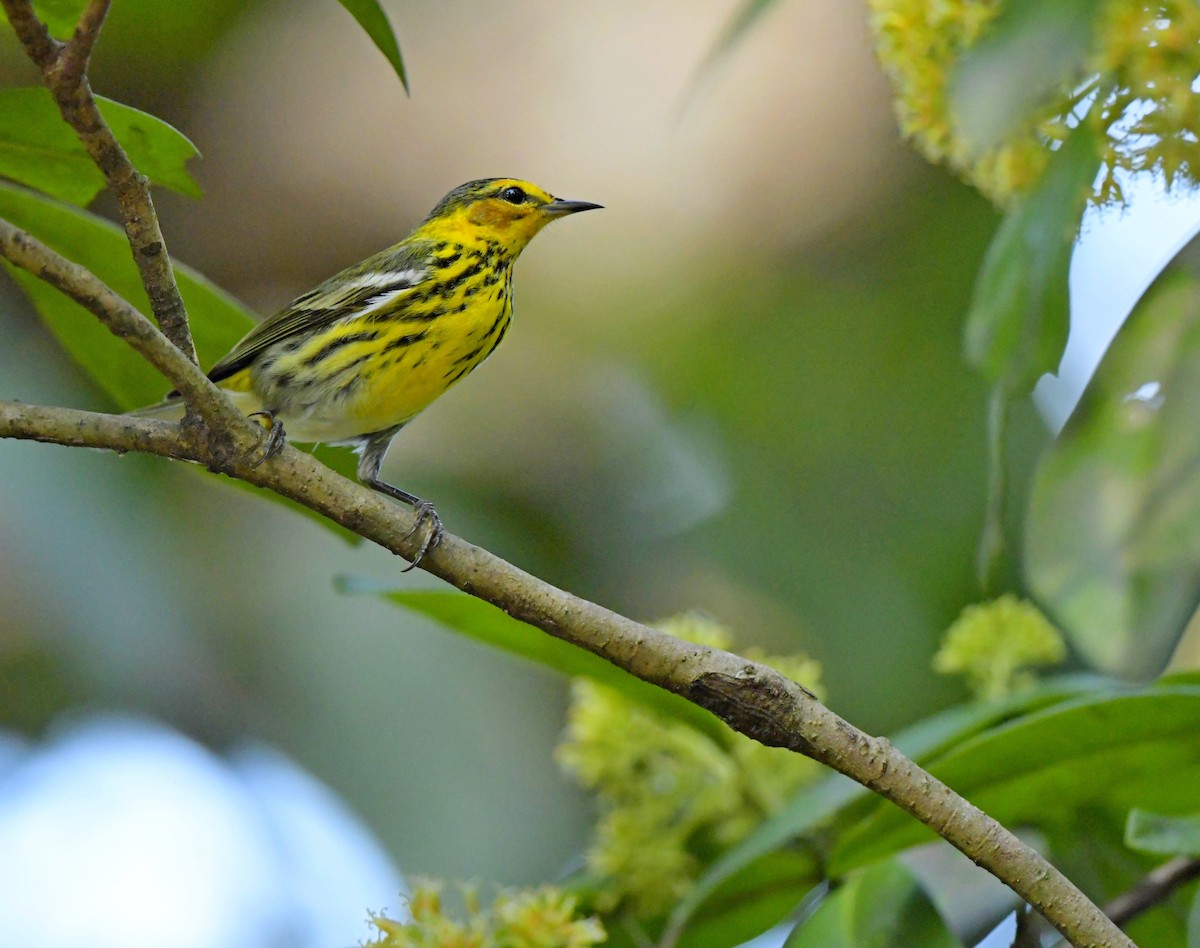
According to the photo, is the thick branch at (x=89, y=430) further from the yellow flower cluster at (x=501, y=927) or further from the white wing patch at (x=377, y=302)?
the white wing patch at (x=377, y=302)

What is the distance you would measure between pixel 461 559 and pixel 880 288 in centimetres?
417

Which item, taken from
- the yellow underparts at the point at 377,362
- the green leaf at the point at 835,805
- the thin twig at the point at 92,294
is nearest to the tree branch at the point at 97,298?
the thin twig at the point at 92,294

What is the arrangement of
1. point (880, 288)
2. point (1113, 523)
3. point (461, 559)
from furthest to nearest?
point (880, 288), point (1113, 523), point (461, 559)

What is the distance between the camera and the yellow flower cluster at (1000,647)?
2098 millimetres

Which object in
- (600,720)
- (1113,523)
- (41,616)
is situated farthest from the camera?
(41,616)

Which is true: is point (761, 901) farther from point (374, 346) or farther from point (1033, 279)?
point (374, 346)

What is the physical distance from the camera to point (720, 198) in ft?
18.4

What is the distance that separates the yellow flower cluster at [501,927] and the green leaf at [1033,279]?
82cm

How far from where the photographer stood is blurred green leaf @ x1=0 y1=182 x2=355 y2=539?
1.65 m

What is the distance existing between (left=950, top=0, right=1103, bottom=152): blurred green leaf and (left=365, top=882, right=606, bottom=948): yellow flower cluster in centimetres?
96

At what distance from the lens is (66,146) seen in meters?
A: 1.51

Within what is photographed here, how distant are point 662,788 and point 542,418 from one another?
355 cm

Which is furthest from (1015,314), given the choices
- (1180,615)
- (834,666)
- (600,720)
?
(834,666)

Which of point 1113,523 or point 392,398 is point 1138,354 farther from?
point 392,398
